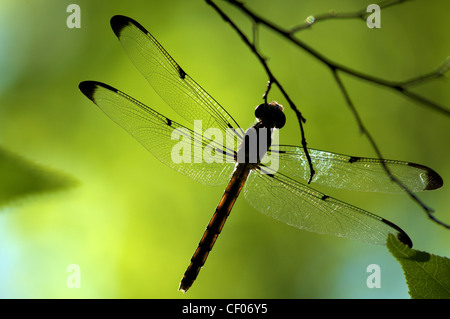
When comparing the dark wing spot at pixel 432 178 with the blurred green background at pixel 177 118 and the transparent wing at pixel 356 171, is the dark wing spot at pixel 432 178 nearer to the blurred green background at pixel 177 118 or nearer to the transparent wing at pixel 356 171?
the transparent wing at pixel 356 171

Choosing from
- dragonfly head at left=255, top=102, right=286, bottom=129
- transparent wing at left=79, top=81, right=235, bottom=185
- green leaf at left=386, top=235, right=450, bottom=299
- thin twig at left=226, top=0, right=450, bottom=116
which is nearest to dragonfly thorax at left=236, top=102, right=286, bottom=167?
dragonfly head at left=255, top=102, right=286, bottom=129

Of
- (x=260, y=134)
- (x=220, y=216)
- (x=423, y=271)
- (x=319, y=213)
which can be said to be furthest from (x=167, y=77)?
(x=423, y=271)

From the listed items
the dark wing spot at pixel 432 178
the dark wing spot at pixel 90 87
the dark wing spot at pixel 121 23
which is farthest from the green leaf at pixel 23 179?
the dark wing spot at pixel 432 178

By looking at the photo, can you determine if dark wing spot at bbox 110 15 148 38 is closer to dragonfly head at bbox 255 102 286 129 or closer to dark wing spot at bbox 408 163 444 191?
dragonfly head at bbox 255 102 286 129

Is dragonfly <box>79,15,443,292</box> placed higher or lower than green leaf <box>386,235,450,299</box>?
higher

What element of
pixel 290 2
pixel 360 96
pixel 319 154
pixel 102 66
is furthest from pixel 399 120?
pixel 102 66

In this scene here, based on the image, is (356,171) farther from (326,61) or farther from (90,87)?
(90,87)

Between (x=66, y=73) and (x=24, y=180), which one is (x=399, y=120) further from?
(x=24, y=180)
